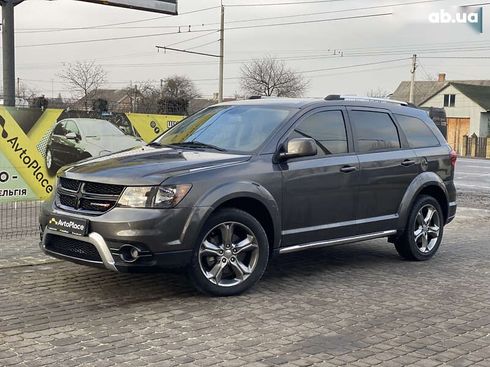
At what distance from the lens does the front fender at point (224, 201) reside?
18.0 ft

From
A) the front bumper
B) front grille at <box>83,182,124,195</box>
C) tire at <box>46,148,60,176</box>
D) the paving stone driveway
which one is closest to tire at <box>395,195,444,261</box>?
the paving stone driveway

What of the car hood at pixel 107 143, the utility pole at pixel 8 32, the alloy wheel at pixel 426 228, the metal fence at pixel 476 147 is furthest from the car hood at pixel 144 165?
the metal fence at pixel 476 147

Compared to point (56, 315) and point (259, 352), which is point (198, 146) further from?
point (259, 352)

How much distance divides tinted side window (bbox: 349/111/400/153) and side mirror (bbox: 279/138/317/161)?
3.47 feet

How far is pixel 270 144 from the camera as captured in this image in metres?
6.24

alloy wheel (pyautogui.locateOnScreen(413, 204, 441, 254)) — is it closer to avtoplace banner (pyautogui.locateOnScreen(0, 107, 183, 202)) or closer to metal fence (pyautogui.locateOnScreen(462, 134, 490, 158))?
avtoplace banner (pyautogui.locateOnScreen(0, 107, 183, 202))

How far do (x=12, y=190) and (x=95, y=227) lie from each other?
12.2 ft

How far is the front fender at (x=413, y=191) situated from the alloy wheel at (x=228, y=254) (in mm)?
2294

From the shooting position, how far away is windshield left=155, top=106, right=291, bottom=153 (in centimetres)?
638

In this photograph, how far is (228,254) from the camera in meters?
5.82

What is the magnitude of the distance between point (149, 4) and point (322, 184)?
10241mm

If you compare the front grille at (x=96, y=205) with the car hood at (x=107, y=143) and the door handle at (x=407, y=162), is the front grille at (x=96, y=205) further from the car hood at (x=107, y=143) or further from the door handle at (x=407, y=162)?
the car hood at (x=107, y=143)

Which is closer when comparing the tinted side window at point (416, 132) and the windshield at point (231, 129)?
the windshield at point (231, 129)

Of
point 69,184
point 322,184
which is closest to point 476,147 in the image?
point 322,184
